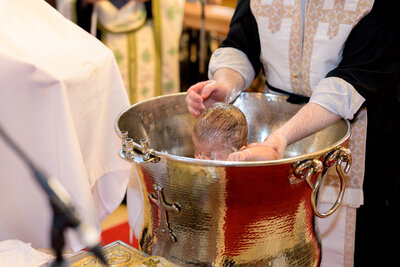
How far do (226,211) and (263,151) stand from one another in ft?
0.42

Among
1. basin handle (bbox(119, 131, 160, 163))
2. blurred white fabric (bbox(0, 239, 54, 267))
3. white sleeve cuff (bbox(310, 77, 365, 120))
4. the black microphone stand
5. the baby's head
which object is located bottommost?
blurred white fabric (bbox(0, 239, 54, 267))

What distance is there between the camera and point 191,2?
3.81 meters

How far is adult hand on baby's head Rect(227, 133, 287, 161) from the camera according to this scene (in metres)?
0.80

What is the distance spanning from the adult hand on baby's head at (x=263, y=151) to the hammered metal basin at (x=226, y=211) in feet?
0.12

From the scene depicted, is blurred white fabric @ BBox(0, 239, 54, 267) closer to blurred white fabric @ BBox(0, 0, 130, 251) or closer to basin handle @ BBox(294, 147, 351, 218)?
blurred white fabric @ BBox(0, 0, 130, 251)

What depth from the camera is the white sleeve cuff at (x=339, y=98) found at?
3.38ft

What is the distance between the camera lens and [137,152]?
0.85 metres

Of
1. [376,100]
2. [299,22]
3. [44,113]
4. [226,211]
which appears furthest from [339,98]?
[44,113]

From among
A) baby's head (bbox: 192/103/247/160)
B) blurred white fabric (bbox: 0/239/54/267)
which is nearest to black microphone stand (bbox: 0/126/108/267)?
blurred white fabric (bbox: 0/239/54/267)

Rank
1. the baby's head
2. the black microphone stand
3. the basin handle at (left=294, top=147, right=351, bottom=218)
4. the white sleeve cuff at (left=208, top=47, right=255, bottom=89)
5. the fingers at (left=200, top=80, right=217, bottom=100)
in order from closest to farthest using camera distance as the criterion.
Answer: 1. the black microphone stand
2. the basin handle at (left=294, top=147, right=351, bottom=218)
3. the baby's head
4. the fingers at (left=200, top=80, right=217, bottom=100)
5. the white sleeve cuff at (left=208, top=47, right=255, bottom=89)

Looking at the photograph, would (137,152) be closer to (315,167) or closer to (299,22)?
(315,167)

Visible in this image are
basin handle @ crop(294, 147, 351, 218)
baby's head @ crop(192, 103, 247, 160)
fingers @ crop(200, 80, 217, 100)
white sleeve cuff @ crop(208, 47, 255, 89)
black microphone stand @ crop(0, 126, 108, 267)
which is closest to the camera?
black microphone stand @ crop(0, 126, 108, 267)

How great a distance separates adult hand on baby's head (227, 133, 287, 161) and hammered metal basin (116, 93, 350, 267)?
0.04 meters

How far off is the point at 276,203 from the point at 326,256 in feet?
2.34
